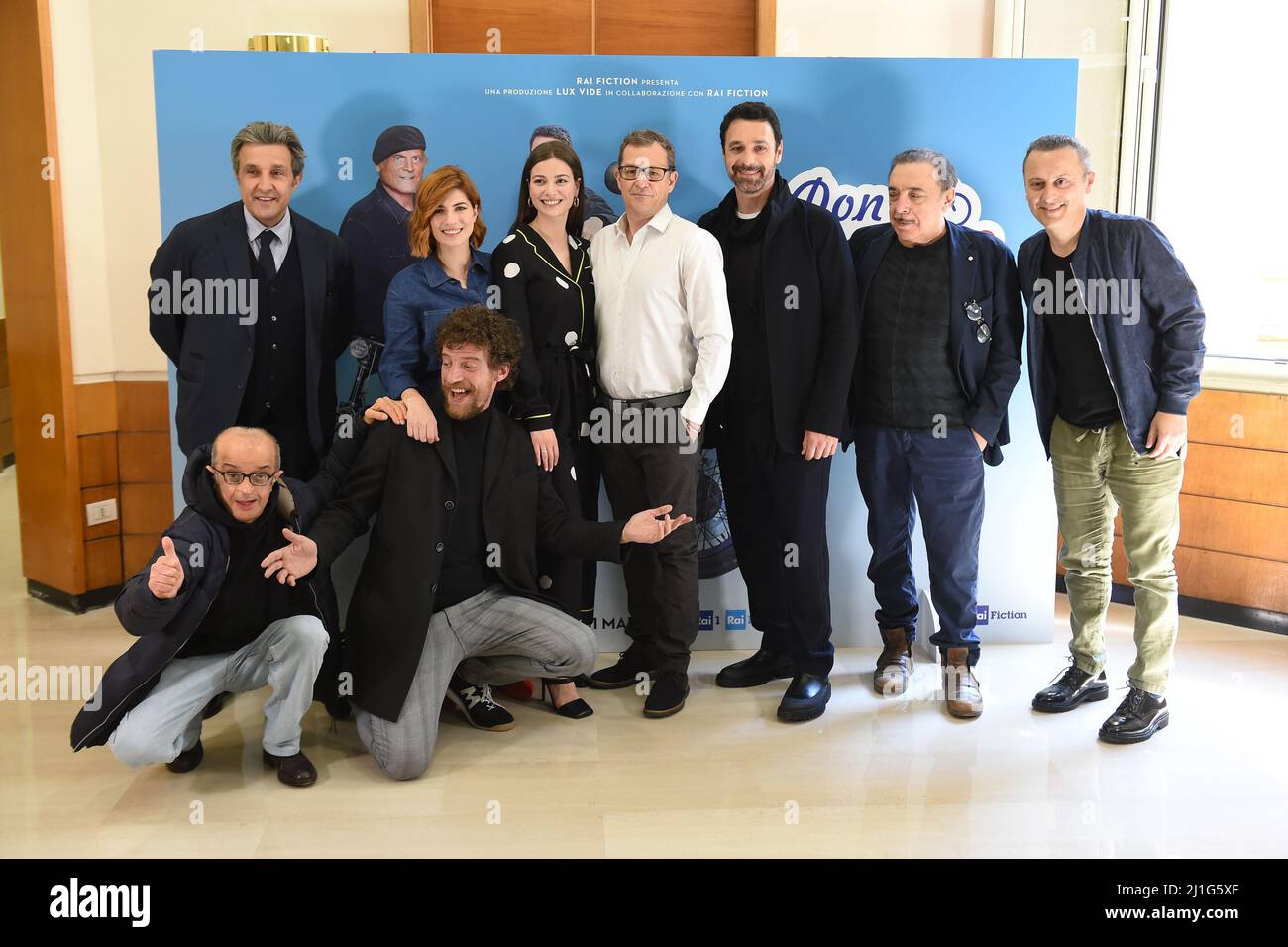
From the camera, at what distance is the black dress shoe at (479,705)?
3361mm

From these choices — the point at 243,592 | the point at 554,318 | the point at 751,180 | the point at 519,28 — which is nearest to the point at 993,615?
the point at 751,180

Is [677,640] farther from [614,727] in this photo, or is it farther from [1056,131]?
[1056,131]

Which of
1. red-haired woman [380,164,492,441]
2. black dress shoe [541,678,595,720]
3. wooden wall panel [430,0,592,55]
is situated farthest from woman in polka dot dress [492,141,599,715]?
wooden wall panel [430,0,592,55]

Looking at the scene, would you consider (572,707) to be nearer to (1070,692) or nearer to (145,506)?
(1070,692)

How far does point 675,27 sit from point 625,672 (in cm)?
304

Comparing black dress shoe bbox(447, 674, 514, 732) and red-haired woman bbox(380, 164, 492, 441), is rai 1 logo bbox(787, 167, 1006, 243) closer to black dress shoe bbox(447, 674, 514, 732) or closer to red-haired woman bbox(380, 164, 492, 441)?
red-haired woman bbox(380, 164, 492, 441)

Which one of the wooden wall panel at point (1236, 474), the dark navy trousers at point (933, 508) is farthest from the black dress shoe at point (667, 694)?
the wooden wall panel at point (1236, 474)

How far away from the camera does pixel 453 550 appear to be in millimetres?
3201

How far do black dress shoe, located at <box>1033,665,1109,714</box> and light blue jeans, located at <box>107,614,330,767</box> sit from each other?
87.1 inches

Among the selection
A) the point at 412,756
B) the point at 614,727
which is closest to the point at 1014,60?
the point at 614,727

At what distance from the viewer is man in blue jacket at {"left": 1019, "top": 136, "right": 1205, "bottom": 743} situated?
318 cm

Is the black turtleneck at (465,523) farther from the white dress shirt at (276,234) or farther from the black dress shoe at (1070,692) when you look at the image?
the black dress shoe at (1070,692)

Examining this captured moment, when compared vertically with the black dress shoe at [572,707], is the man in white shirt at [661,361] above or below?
above

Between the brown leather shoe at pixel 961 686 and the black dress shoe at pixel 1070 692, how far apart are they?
196mm
